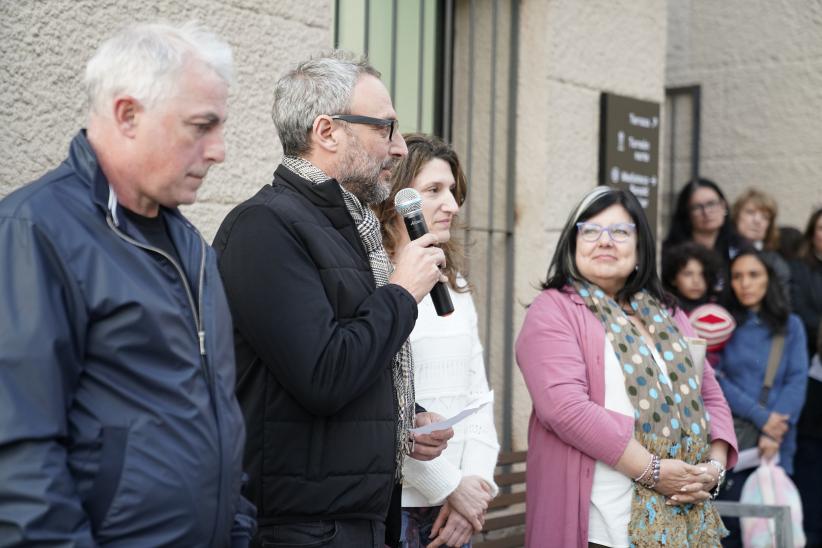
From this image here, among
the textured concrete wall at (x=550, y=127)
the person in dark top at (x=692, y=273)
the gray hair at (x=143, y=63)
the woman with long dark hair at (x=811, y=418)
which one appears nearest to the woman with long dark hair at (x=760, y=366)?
the person in dark top at (x=692, y=273)

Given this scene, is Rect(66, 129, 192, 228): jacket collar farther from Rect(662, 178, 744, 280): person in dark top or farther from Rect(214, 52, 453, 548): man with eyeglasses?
Rect(662, 178, 744, 280): person in dark top

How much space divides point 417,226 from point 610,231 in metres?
1.16

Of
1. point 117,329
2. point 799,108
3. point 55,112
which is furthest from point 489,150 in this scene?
point 117,329

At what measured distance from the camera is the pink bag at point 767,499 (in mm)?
5129

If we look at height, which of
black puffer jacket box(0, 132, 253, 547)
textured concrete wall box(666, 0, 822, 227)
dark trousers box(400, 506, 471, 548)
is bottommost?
dark trousers box(400, 506, 471, 548)

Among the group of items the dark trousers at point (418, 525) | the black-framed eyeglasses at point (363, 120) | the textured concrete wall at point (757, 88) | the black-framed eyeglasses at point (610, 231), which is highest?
the textured concrete wall at point (757, 88)

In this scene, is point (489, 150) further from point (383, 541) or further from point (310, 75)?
point (383, 541)

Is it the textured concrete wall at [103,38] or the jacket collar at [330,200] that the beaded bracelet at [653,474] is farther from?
the textured concrete wall at [103,38]

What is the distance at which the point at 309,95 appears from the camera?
9.04 ft

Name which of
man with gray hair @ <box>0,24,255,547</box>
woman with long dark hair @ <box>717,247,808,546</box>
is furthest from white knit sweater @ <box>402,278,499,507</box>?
woman with long dark hair @ <box>717,247,808,546</box>

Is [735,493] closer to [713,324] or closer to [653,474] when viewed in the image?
[713,324]

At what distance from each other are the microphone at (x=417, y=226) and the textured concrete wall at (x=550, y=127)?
2457mm

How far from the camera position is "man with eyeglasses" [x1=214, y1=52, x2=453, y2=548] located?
7.94 feet

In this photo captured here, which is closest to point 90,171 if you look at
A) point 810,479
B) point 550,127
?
point 550,127
